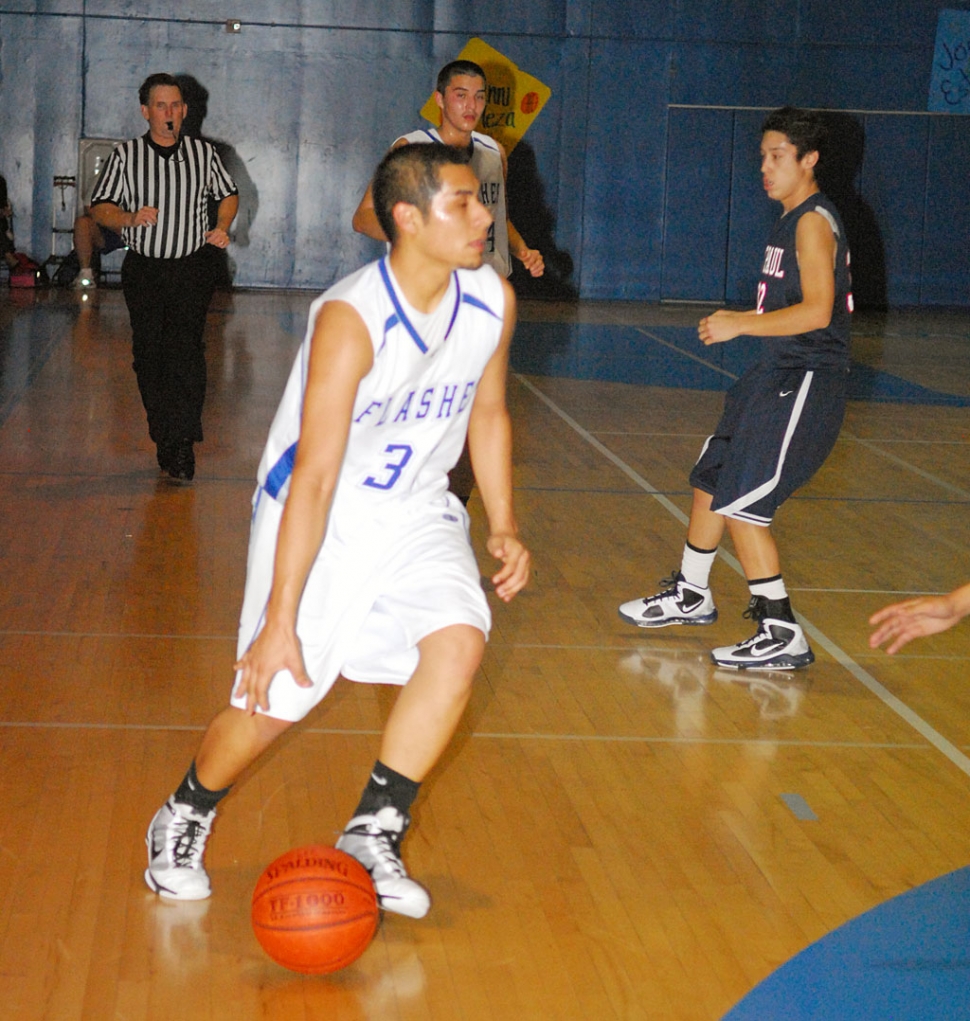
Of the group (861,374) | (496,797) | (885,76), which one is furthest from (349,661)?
(885,76)

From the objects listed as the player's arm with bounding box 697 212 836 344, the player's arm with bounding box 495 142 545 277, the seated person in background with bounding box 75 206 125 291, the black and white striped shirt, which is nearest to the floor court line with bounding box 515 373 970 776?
the player's arm with bounding box 697 212 836 344

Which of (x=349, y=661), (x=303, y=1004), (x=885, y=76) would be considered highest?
(x=885, y=76)

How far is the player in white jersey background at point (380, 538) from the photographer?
2.89 m

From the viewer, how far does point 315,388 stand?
9.49ft

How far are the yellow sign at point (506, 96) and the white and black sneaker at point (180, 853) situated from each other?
15.4 metres

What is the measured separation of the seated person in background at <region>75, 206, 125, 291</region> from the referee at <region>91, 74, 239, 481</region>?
9854mm

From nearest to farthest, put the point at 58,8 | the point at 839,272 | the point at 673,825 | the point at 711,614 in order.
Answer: the point at 673,825 → the point at 839,272 → the point at 711,614 → the point at 58,8

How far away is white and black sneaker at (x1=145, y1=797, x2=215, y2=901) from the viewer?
3.15 metres

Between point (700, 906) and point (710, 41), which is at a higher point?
point (710, 41)

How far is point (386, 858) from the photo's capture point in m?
3.06

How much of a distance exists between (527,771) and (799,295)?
185 cm

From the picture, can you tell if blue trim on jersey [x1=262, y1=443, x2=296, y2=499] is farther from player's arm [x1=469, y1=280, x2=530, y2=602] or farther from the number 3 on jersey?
player's arm [x1=469, y1=280, x2=530, y2=602]

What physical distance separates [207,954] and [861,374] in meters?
11.0

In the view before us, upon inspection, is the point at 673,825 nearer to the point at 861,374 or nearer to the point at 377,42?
the point at 861,374
